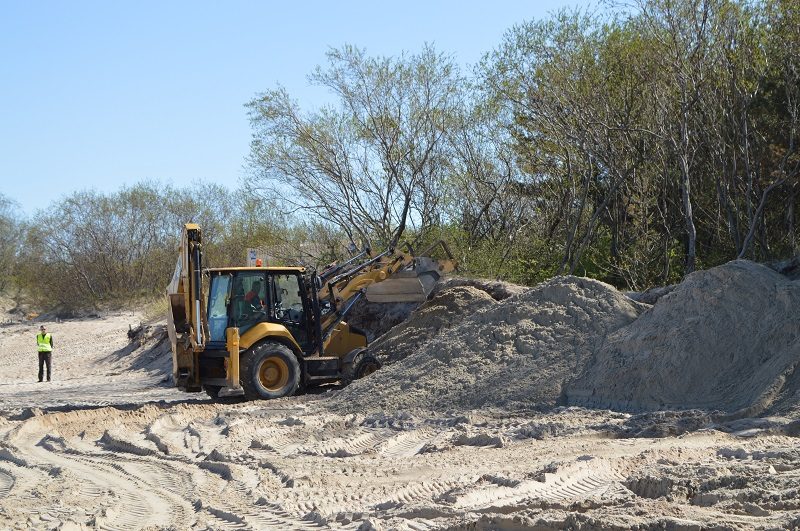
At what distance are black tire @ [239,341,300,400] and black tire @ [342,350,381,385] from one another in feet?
2.62

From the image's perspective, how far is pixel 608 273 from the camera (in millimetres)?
19453

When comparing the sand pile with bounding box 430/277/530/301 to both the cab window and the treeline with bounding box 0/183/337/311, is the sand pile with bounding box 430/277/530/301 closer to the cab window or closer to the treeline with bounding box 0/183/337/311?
the cab window

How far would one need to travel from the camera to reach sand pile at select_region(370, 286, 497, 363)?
52.2 ft

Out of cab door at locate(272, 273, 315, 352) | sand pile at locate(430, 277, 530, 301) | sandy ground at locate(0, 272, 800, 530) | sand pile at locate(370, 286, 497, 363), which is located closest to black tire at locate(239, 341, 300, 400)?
cab door at locate(272, 273, 315, 352)

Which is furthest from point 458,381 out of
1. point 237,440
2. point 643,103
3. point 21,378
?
point 21,378

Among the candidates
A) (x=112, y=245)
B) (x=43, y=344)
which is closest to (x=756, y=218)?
(x=43, y=344)

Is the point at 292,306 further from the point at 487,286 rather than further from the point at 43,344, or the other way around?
the point at 43,344

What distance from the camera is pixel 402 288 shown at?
15125 mm

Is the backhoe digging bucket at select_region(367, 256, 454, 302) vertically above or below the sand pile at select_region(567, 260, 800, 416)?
above

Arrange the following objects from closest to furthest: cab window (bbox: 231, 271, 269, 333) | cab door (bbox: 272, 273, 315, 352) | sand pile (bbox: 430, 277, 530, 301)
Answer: cab window (bbox: 231, 271, 269, 333), cab door (bbox: 272, 273, 315, 352), sand pile (bbox: 430, 277, 530, 301)

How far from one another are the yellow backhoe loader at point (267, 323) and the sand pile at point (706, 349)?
432 centimetres

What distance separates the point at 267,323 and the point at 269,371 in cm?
69

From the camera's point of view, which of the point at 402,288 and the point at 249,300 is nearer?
the point at 249,300

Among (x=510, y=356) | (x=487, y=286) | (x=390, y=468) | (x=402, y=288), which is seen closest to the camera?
(x=390, y=468)
